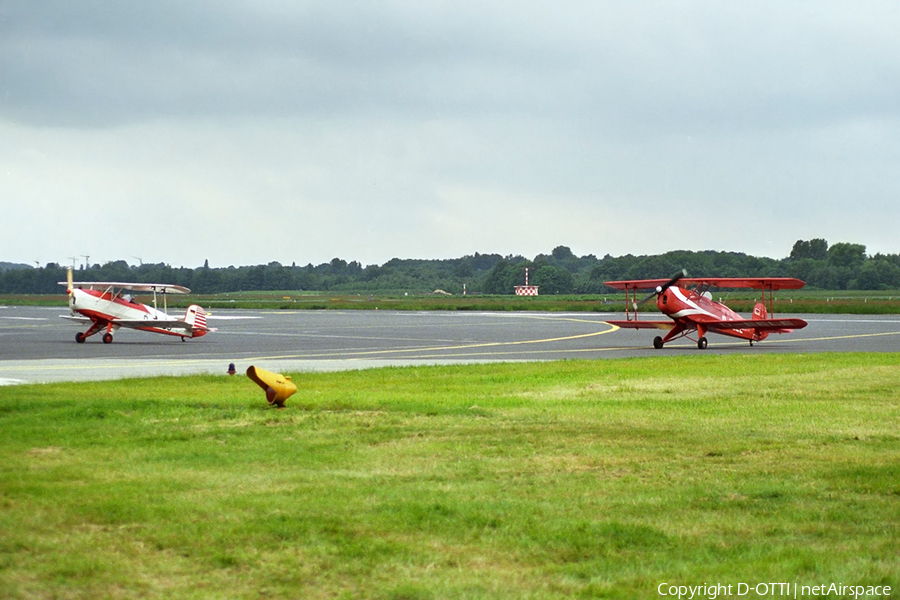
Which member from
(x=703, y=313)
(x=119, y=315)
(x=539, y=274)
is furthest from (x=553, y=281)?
(x=703, y=313)

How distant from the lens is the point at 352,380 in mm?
16984

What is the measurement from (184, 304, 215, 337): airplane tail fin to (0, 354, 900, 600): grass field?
2135 cm

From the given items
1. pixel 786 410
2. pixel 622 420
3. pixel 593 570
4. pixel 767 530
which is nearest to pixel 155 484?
pixel 593 570

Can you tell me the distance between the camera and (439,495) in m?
7.08

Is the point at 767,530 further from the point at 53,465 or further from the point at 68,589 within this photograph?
the point at 53,465

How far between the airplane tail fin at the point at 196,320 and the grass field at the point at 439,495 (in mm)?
21347

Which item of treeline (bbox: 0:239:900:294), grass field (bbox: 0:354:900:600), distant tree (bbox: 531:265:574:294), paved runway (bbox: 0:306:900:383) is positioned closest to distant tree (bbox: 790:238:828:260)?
treeline (bbox: 0:239:900:294)

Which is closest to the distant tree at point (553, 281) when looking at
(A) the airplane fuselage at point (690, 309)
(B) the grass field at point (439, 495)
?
(A) the airplane fuselage at point (690, 309)

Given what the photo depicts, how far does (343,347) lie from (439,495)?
22.8 meters

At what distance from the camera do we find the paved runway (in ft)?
70.8

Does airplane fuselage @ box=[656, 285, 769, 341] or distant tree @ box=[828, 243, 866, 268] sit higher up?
distant tree @ box=[828, 243, 866, 268]

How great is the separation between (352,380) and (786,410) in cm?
744

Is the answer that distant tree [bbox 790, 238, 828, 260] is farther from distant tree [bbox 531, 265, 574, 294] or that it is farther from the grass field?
the grass field

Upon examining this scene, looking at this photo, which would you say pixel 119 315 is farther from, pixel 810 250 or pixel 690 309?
pixel 810 250
